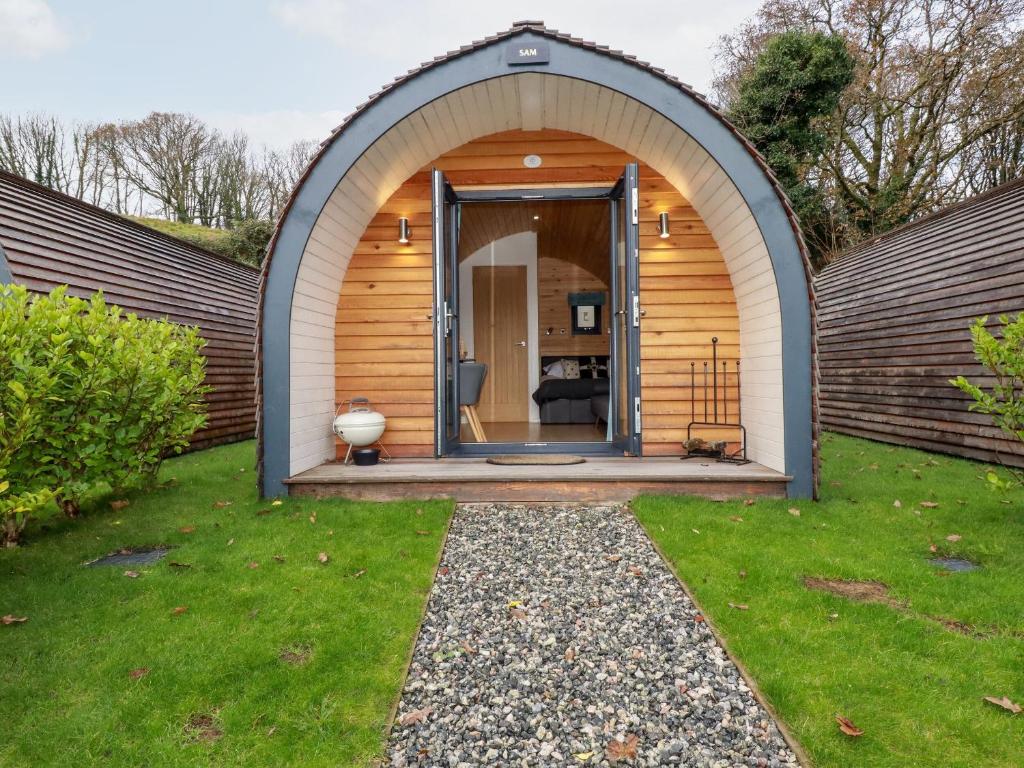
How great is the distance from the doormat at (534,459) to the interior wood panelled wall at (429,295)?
73 centimetres

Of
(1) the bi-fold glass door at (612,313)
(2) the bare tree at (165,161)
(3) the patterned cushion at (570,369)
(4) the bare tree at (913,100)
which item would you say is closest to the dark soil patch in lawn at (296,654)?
(1) the bi-fold glass door at (612,313)

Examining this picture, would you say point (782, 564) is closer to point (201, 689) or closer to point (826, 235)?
point (201, 689)

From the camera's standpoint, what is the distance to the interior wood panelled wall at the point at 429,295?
15.7 feet

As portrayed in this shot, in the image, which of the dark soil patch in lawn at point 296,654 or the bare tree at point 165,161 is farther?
the bare tree at point 165,161

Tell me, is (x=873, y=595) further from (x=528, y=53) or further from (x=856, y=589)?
(x=528, y=53)

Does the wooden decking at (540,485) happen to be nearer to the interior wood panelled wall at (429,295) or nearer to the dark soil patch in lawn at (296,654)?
the interior wood panelled wall at (429,295)

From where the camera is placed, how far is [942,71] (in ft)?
35.4

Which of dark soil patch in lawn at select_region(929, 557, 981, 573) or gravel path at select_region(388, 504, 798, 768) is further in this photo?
dark soil patch in lawn at select_region(929, 557, 981, 573)

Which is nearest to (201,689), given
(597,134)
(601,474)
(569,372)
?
(601,474)

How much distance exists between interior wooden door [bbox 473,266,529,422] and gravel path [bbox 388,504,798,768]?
223 inches

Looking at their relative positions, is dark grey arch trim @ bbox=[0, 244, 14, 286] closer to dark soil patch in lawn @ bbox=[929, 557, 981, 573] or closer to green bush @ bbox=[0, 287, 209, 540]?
green bush @ bbox=[0, 287, 209, 540]

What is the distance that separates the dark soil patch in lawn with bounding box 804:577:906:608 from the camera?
2221 millimetres

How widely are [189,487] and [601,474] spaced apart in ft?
11.1

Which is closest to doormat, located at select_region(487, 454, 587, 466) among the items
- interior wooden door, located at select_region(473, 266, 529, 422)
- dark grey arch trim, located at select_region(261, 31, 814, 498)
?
dark grey arch trim, located at select_region(261, 31, 814, 498)
